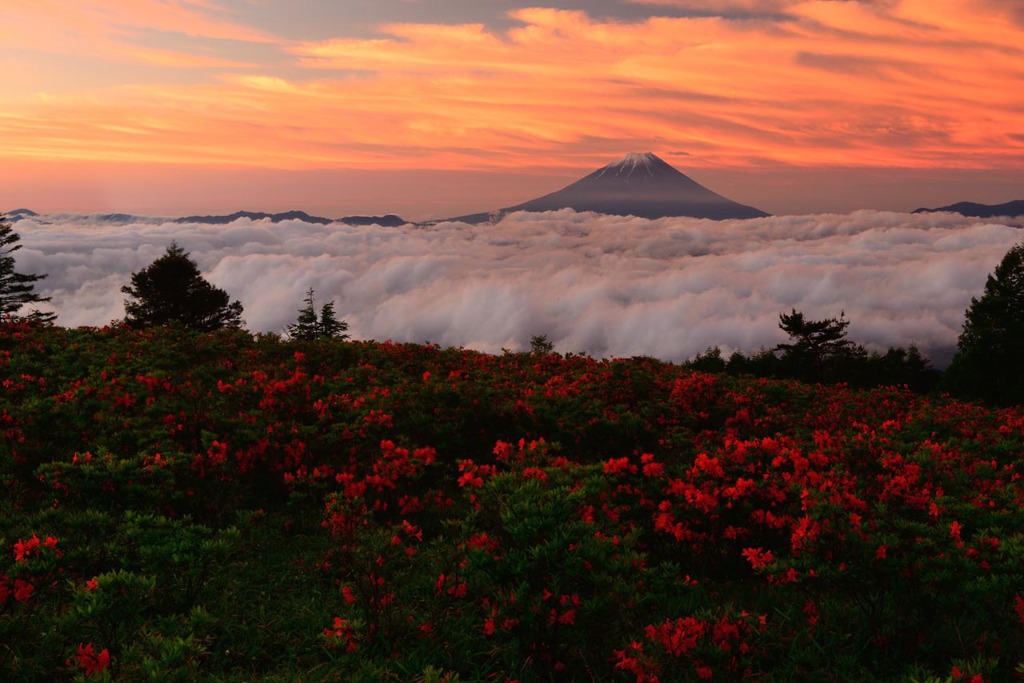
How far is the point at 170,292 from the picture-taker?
4247cm

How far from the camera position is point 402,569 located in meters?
6.20

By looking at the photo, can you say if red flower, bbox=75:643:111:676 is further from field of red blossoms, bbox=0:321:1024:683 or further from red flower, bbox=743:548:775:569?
red flower, bbox=743:548:775:569

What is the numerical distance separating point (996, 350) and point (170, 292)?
5144cm

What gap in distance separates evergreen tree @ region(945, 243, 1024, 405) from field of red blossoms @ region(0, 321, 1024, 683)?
32.1 m

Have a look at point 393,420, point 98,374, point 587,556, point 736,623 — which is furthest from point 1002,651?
point 98,374

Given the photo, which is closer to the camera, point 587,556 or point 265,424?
point 587,556

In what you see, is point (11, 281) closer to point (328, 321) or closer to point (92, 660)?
point (328, 321)

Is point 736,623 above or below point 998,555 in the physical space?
below

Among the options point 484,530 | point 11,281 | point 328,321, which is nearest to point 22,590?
point 484,530

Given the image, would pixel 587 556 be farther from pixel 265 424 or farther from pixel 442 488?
pixel 265 424

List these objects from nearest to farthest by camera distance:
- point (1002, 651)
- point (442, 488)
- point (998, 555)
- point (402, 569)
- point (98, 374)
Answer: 1. point (1002, 651)
2. point (998, 555)
3. point (402, 569)
4. point (442, 488)
5. point (98, 374)

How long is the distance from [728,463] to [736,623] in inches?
123

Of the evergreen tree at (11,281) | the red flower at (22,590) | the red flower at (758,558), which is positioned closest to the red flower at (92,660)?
the red flower at (22,590)

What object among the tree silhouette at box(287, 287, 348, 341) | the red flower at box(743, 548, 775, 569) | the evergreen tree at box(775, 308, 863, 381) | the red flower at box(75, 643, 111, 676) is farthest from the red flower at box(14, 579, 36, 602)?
the evergreen tree at box(775, 308, 863, 381)
